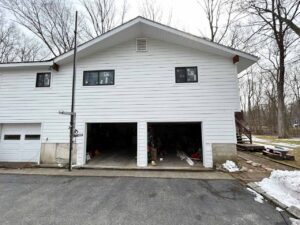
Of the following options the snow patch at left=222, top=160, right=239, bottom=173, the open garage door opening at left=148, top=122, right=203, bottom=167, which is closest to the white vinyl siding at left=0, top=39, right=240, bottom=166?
the snow patch at left=222, top=160, right=239, bottom=173

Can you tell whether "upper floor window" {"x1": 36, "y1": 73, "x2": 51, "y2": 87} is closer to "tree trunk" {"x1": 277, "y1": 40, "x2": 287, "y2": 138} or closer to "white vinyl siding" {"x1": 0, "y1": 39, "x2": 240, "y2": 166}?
"white vinyl siding" {"x1": 0, "y1": 39, "x2": 240, "y2": 166}

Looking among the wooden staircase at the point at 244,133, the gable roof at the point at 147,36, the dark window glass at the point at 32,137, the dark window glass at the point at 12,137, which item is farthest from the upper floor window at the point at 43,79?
the wooden staircase at the point at 244,133

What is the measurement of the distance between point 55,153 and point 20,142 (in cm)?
221

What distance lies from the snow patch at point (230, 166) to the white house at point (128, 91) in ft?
0.77

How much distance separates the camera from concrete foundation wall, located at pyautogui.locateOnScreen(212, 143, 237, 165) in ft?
22.8

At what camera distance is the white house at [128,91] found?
720 cm

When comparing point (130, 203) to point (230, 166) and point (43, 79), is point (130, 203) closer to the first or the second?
point (230, 166)

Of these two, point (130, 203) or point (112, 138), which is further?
point (112, 138)

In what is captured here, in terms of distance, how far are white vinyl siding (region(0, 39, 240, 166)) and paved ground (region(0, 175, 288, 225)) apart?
84.6 inches

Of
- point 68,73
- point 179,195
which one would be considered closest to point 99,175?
point 179,195

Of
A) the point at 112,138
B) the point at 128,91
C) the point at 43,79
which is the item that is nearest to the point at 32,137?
the point at 43,79

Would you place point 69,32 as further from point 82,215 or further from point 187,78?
point 82,215

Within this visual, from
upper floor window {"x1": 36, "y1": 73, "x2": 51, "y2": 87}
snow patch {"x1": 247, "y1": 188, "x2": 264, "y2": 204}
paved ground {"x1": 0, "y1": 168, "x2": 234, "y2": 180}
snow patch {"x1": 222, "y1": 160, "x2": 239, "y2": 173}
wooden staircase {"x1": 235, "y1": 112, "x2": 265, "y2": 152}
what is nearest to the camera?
snow patch {"x1": 247, "y1": 188, "x2": 264, "y2": 204}

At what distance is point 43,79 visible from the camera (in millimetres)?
8250
